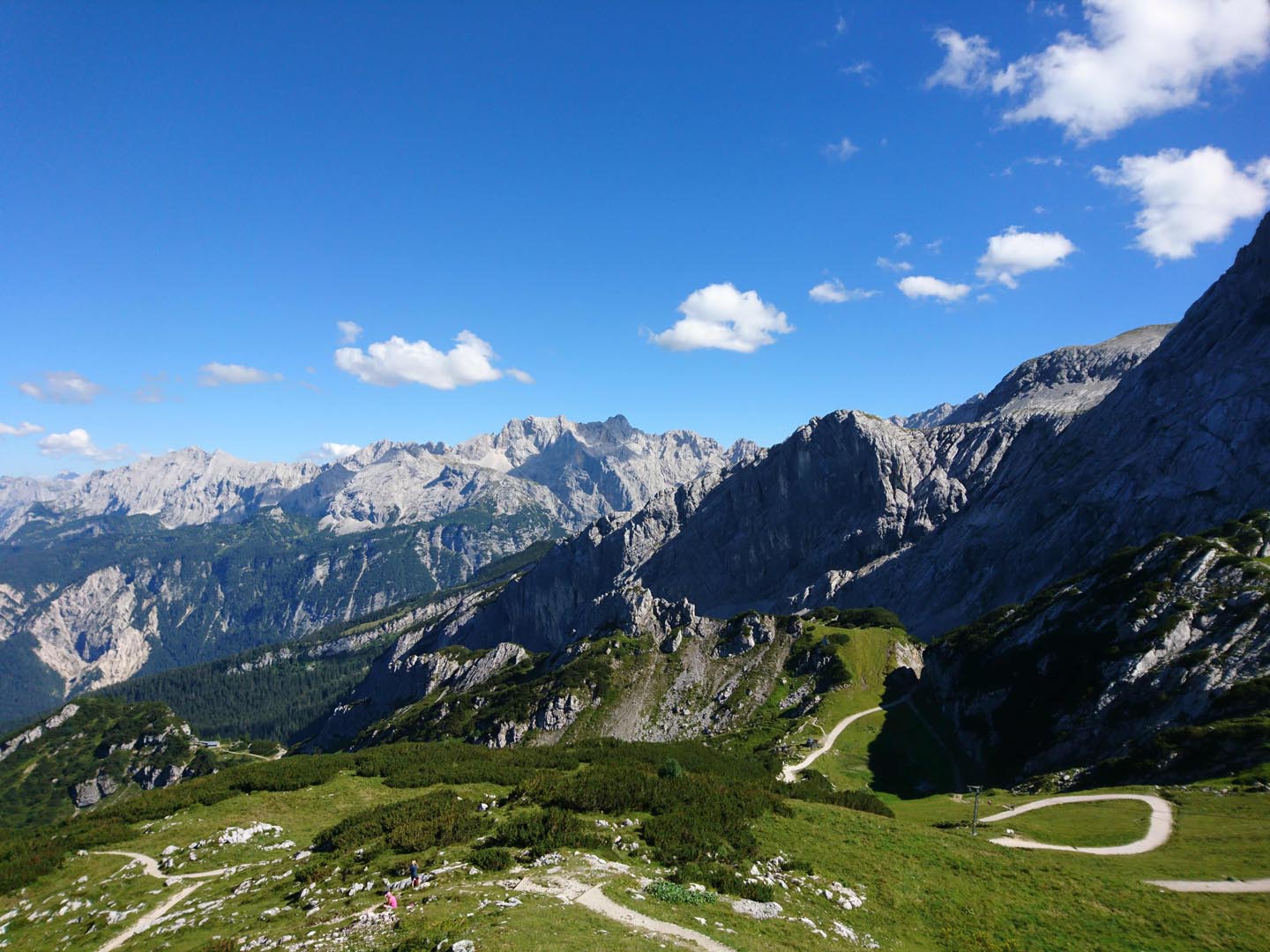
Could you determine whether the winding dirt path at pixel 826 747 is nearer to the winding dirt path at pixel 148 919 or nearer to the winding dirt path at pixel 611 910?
the winding dirt path at pixel 611 910

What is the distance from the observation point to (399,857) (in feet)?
113

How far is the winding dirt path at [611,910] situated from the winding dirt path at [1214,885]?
28.5m

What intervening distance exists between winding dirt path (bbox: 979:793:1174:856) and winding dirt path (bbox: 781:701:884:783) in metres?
24.5

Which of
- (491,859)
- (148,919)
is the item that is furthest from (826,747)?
(148,919)

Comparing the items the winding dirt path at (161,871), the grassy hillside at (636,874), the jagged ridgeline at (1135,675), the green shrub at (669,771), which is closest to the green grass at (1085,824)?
the grassy hillside at (636,874)

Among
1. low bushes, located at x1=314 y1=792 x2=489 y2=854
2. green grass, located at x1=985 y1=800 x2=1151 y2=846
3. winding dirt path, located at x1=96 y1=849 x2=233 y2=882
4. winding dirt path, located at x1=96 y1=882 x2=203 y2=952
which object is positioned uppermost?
low bushes, located at x1=314 y1=792 x2=489 y2=854

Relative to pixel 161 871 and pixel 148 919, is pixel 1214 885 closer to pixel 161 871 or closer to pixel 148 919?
pixel 148 919

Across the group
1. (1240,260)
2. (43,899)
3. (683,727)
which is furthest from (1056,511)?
(43,899)

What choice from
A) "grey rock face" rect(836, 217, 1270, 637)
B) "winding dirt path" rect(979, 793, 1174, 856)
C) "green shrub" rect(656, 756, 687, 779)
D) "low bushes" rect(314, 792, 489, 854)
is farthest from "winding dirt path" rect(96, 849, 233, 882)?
"grey rock face" rect(836, 217, 1270, 637)

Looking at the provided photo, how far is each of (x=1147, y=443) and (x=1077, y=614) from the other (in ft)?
406

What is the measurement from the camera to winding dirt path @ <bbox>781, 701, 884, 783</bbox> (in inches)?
3354

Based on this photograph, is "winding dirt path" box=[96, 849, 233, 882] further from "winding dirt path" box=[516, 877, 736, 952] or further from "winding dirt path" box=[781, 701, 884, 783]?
"winding dirt path" box=[781, 701, 884, 783]

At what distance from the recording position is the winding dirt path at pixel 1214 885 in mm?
35438

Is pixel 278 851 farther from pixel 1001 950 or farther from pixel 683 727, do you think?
pixel 683 727
